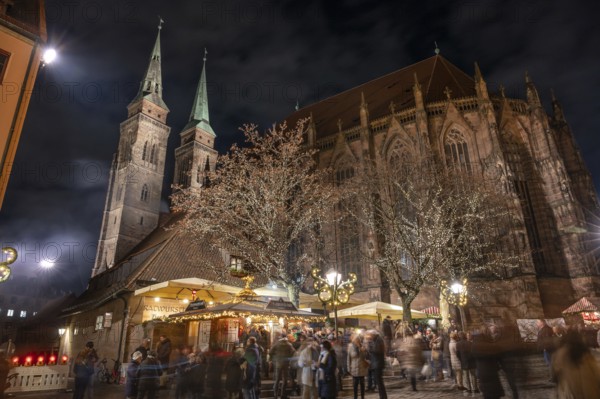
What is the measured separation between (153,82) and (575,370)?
163 feet

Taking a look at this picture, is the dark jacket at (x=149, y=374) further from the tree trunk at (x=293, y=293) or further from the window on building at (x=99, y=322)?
the window on building at (x=99, y=322)

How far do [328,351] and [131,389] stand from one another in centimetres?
412

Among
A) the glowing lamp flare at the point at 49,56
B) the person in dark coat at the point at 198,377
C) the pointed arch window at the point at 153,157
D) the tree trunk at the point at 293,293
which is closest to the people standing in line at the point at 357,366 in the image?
the person in dark coat at the point at 198,377

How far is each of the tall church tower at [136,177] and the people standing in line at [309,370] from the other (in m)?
31.9

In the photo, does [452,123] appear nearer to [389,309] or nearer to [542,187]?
[542,187]

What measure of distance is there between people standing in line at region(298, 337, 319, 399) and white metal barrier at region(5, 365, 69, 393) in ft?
25.7

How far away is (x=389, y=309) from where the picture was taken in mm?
15445

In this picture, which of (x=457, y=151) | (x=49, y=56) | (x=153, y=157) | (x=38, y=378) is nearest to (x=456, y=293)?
(x=457, y=151)

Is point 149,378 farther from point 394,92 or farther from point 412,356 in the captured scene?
point 394,92

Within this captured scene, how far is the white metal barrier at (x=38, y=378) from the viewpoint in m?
9.90

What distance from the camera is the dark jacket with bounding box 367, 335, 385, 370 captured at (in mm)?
7710

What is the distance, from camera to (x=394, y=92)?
34.4 meters

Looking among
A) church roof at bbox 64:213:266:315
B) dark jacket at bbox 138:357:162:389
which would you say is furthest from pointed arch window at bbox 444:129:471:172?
dark jacket at bbox 138:357:162:389

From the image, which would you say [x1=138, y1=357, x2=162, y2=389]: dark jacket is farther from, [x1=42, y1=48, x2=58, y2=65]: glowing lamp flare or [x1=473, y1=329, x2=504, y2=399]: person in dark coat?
[x1=42, y1=48, x2=58, y2=65]: glowing lamp flare
